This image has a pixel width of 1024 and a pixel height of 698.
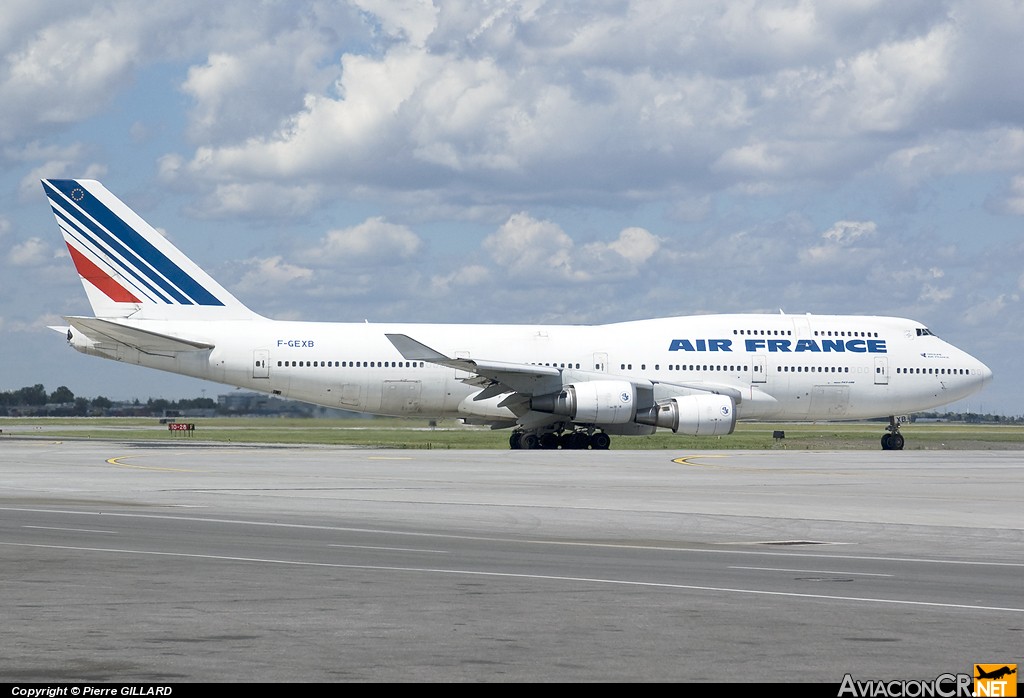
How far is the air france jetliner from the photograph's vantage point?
45.9m

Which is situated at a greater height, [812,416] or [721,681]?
[812,416]

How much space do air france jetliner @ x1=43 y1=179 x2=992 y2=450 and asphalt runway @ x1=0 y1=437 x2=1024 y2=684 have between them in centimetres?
1789

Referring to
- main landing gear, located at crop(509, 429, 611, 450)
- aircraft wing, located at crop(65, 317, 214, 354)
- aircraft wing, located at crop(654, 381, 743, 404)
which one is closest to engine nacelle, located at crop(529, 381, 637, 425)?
main landing gear, located at crop(509, 429, 611, 450)

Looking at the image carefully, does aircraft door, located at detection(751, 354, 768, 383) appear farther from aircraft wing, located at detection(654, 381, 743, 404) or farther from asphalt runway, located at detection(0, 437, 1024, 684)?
asphalt runway, located at detection(0, 437, 1024, 684)

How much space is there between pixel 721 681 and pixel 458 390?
129 feet

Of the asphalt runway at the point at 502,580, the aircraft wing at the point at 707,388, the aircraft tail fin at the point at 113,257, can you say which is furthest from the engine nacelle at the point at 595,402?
the asphalt runway at the point at 502,580

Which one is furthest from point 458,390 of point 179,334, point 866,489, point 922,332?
point 866,489

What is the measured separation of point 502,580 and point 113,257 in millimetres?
37639

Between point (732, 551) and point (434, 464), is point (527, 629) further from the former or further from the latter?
point (434, 464)

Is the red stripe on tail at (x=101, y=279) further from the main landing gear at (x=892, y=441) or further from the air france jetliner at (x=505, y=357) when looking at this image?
the main landing gear at (x=892, y=441)

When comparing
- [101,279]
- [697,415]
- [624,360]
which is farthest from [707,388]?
[101,279]

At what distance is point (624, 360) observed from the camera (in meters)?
48.2

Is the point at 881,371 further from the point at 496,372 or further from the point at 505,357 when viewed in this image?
the point at 496,372

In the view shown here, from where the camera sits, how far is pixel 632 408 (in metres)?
45.2
